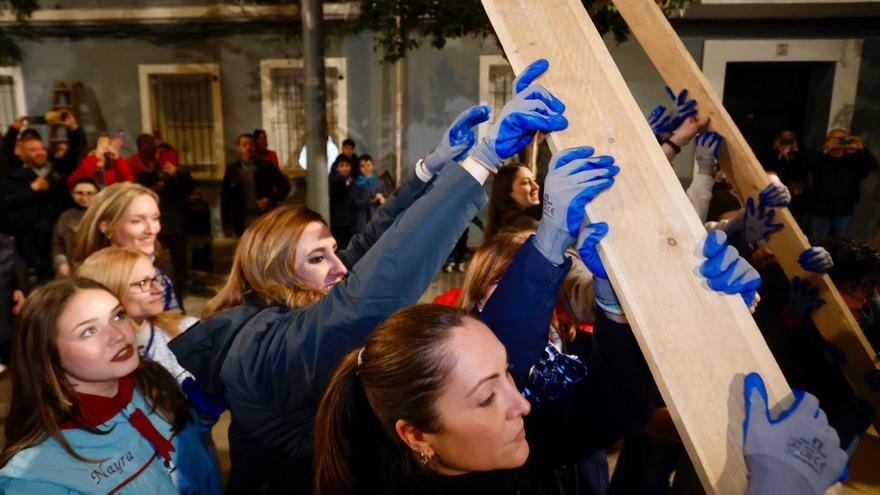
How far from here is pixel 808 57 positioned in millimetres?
8117

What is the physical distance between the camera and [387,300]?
1.23 metres

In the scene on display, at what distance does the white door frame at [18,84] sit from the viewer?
1018cm

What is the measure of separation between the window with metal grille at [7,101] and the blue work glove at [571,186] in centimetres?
1219

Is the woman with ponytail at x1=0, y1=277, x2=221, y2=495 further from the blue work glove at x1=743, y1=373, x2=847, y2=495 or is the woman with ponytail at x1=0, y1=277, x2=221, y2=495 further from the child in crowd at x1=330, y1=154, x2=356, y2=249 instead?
the child in crowd at x1=330, y1=154, x2=356, y2=249

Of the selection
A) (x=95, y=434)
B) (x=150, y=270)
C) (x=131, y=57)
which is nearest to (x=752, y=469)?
(x=95, y=434)

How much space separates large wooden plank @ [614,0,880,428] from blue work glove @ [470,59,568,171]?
0.79m

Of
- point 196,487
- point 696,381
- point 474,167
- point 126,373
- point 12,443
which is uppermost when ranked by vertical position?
point 474,167

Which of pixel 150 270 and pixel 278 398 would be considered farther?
pixel 150 270

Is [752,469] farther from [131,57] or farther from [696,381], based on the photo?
[131,57]

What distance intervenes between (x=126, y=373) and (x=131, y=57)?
9.96 meters

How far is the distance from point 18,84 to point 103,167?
19.9 ft

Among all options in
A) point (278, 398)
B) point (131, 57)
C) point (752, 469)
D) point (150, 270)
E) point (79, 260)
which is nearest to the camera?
point (752, 469)

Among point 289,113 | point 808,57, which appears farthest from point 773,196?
point 289,113

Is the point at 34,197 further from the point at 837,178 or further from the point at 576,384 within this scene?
the point at 837,178
